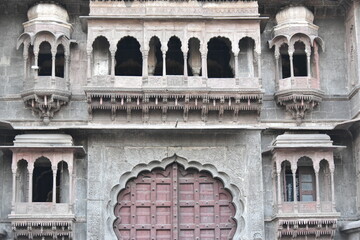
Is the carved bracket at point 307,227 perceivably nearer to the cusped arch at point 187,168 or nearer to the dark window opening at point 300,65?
the cusped arch at point 187,168

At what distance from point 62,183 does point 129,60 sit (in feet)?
11.3

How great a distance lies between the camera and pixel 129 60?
18.4 meters

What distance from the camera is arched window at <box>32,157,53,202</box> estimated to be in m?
17.4

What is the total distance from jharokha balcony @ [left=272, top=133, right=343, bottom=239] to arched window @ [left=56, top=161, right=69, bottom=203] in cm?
467

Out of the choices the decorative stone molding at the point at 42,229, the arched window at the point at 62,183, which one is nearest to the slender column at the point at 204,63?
the arched window at the point at 62,183

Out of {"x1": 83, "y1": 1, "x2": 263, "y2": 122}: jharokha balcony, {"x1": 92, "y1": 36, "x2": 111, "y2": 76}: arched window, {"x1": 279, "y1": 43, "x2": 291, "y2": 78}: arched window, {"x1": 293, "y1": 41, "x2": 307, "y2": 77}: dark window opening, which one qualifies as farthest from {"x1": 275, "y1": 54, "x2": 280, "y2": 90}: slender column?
{"x1": 92, "y1": 36, "x2": 111, "y2": 76}: arched window

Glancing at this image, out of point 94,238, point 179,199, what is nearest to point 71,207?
point 94,238

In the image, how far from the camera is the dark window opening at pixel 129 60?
60.2ft

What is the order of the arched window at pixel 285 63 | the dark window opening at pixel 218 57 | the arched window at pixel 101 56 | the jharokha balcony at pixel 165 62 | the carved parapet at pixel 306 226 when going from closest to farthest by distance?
1. the carved parapet at pixel 306 226
2. the jharokha balcony at pixel 165 62
3. the arched window at pixel 101 56
4. the arched window at pixel 285 63
5. the dark window opening at pixel 218 57

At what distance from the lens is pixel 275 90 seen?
58.6 feet

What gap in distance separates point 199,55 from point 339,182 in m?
4.39

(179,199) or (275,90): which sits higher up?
(275,90)

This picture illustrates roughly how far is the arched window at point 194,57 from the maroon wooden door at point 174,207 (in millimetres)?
2285

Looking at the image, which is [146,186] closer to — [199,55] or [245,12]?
[199,55]
